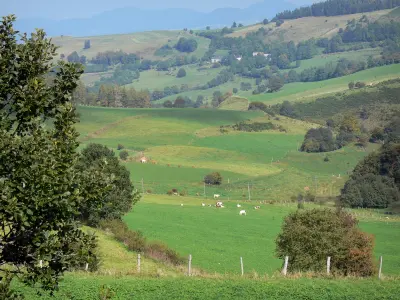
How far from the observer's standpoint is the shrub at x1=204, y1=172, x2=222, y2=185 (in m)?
98.3

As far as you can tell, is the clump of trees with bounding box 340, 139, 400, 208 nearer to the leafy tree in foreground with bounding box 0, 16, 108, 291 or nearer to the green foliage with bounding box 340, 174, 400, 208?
the green foliage with bounding box 340, 174, 400, 208

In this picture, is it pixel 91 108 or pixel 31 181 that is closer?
pixel 31 181

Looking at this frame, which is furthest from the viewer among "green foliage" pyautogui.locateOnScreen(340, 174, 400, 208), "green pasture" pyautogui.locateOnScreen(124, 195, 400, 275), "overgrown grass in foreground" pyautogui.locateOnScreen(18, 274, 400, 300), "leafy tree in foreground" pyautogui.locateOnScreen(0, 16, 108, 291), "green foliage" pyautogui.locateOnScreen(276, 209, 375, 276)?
"green foliage" pyautogui.locateOnScreen(340, 174, 400, 208)

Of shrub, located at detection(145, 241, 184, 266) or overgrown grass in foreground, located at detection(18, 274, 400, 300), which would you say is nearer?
overgrown grass in foreground, located at detection(18, 274, 400, 300)

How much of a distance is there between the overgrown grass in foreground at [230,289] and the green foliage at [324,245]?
24.0ft

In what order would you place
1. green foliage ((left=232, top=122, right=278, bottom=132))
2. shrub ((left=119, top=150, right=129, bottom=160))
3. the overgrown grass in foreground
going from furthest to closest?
green foliage ((left=232, top=122, right=278, bottom=132))
shrub ((left=119, top=150, right=129, bottom=160))
the overgrown grass in foreground

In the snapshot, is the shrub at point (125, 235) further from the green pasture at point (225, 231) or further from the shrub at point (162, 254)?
the green pasture at point (225, 231)

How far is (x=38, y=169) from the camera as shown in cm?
1245

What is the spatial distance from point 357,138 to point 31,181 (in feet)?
453

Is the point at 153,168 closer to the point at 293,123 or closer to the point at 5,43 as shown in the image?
the point at 293,123

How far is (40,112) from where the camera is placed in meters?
13.8

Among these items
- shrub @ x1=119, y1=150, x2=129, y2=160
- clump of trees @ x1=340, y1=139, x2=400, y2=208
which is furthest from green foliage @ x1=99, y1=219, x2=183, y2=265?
shrub @ x1=119, y1=150, x2=129, y2=160

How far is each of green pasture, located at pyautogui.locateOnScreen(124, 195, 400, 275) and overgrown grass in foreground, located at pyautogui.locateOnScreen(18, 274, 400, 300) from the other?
12285 mm

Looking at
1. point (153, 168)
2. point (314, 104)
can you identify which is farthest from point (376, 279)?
point (314, 104)
